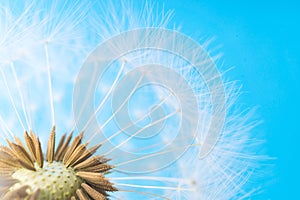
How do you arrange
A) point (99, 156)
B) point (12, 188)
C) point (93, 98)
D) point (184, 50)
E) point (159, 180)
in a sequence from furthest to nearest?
point (184, 50)
point (93, 98)
point (159, 180)
point (99, 156)
point (12, 188)

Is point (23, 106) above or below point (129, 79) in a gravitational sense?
below

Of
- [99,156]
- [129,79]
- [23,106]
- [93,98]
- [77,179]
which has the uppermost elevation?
[129,79]

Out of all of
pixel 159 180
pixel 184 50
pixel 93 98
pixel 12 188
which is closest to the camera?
pixel 12 188

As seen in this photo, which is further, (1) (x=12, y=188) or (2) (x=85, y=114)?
(2) (x=85, y=114)

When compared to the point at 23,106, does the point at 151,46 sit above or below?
above

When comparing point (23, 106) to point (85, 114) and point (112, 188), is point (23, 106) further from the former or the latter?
point (112, 188)

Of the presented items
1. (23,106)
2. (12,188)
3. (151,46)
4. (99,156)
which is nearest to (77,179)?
(99,156)

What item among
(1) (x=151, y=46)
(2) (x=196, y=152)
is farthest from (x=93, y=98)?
(2) (x=196, y=152)

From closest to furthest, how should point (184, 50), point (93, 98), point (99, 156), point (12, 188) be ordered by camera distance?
point (12, 188) → point (99, 156) → point (93, 98) → point (184, 50)

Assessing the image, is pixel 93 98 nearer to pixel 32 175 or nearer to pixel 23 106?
pixel 23 106
